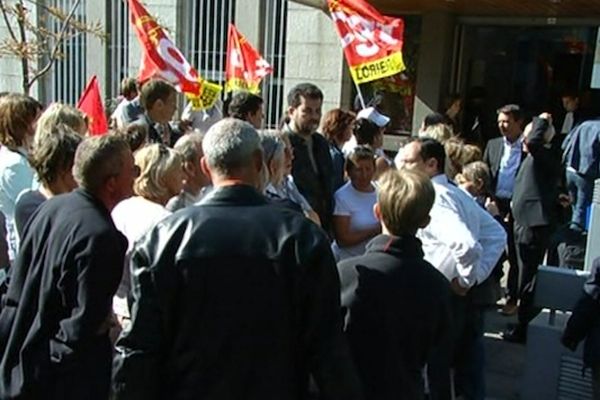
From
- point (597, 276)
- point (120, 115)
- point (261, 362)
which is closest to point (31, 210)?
point (261, 362)

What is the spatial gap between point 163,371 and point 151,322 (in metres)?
0.19

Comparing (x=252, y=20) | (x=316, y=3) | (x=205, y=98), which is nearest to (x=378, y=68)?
(x=205, y=98)

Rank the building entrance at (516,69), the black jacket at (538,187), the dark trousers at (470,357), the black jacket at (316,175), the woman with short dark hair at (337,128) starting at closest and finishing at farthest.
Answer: the dark trousers at (470,357) < the black jacket at (316,175) < the woman with short dark hair at (337,128) < the black jacket at (538,187) < the building entrance at (516,69)

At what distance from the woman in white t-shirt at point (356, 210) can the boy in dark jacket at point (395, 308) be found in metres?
1.71

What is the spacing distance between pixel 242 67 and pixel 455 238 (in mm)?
5660

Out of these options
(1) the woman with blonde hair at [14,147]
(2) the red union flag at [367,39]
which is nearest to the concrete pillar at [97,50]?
(2) the red union flag at [367,39]

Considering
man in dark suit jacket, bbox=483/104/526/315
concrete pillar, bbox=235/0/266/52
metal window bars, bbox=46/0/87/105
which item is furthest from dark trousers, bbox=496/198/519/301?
metal window bars, bbox=46/0/87/105

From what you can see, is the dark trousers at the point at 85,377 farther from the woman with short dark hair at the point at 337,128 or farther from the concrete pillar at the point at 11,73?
the concrete pillar at the point at 11,73

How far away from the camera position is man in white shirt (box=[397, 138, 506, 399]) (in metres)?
3.85

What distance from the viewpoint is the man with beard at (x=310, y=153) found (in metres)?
5.17

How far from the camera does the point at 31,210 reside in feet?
11.3

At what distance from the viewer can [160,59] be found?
24.6ft

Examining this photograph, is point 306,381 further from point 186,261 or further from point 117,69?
point 117,69

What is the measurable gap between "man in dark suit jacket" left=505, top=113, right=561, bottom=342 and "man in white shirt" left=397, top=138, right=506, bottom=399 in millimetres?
1972
